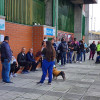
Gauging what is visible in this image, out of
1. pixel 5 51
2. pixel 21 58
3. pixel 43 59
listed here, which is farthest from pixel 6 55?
pixel 21 58

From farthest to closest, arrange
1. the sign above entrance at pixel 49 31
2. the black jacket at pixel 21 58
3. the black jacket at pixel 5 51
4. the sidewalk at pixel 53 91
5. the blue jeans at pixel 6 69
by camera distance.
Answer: the sign above entrance at pixel 49 31 → the black jacket at pixel 21 58 → the blue jeans at pixel 6 69 → the black jacket at pixel 5 51 → the sidewalk at pixel 53 91

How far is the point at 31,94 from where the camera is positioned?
632 centimetres

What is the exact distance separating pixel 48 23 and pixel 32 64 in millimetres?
4966

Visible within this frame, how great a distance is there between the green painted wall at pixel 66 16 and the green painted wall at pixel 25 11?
176 inches

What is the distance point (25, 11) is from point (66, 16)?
9.40 meters

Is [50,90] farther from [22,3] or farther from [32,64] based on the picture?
[22,3]

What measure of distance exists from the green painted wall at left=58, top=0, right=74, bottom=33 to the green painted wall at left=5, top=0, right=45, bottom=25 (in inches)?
176

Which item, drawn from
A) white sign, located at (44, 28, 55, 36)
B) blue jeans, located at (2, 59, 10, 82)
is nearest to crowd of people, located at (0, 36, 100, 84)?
blue jeans, located at (2, 59, 10, 82)

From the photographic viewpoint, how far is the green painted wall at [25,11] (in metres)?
10.5

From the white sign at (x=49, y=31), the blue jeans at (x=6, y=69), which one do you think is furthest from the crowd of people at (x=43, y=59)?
the white sign at (x=49, y=31)

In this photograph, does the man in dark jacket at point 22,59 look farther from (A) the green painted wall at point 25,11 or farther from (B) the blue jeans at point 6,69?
(B) the blue jeans at point 6,69

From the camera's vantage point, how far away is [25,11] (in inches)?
472

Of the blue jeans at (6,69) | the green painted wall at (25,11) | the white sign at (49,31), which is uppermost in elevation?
the green painted wall at (25,11)

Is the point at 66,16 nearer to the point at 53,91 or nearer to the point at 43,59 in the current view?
the point at 43,59
